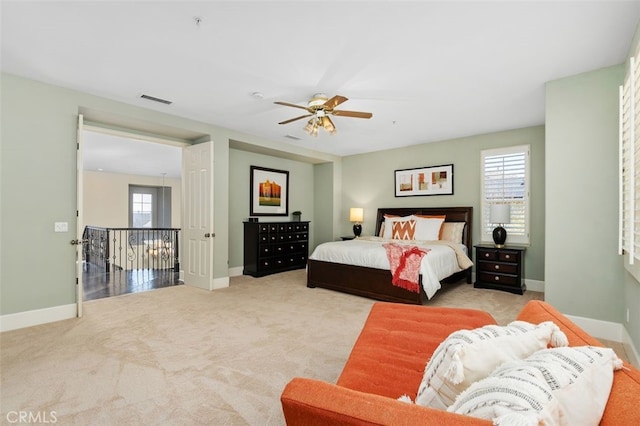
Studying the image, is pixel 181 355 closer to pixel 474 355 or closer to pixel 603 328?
pixel 474 355

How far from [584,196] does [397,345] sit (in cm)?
A: 268

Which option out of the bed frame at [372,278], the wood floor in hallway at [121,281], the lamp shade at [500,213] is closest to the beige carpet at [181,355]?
the bed frame at [372,278]

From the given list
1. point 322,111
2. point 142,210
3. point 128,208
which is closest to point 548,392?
point 322,111

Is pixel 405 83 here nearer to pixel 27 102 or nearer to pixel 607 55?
pixel 607 55

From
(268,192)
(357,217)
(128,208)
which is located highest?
(268,192)

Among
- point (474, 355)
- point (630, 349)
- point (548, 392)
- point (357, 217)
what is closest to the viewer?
point (548, 392)

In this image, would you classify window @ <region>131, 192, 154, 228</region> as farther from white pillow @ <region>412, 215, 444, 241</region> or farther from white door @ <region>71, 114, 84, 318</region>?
white pillow @ <region>412, 215, 444, 241</region>

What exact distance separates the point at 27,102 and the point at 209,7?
2.63m

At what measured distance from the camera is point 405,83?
3340mm

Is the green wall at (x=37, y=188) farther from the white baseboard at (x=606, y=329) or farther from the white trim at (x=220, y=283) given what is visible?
the white baseboard at (x=606, y=329)

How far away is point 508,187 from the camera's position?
516 cm

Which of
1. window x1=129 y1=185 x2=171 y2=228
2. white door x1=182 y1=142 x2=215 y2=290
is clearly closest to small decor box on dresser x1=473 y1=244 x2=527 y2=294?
white door x1=182 y1=142 x2=215 y2=290

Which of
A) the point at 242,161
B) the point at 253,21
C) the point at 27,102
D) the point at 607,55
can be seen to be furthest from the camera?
the point at 242,161

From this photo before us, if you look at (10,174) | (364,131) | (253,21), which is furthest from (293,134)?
(10,174)
